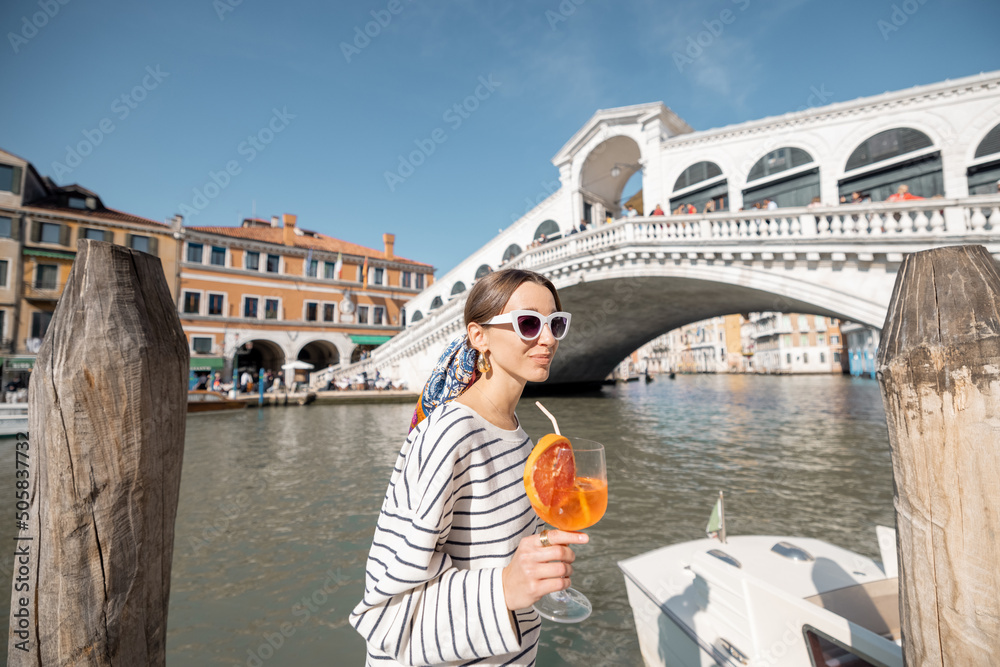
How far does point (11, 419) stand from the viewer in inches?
486

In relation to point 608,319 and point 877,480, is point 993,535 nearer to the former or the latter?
point 877,480

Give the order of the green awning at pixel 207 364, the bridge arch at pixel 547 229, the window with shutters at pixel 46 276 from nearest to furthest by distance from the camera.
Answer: the window with shutters at pixel 46 276 < the bridge arch at pixel 547 229 < the green awning at pixel 207 364

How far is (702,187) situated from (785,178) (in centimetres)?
257

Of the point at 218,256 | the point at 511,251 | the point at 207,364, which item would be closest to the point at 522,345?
the point at 511,251

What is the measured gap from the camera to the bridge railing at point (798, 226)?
800 centimetres

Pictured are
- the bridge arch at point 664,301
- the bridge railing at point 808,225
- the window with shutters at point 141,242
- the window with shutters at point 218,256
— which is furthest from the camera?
the window with shutters at point 218,256

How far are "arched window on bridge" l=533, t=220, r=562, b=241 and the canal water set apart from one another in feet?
35.2

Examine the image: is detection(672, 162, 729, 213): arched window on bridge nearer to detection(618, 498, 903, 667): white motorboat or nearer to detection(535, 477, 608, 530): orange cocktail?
detection(618, 498, 903, 667): white motorboat

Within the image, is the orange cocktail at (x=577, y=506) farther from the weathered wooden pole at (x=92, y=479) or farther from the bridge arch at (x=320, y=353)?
the bridge arch at (x=320, y=353)

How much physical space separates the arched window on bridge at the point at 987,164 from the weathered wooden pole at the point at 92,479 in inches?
639

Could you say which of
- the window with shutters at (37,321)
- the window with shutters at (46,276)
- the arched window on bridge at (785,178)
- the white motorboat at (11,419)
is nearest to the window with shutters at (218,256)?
the window with shutters at (46,276)

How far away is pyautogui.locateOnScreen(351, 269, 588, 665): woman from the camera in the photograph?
33.8 inches

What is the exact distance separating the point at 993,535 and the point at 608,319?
733 inches

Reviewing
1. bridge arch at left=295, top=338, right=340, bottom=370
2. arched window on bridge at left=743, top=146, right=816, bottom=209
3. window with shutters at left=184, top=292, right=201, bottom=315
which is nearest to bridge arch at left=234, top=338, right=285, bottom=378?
bridge arch at left=295, top=338, right=340, bottom=370
